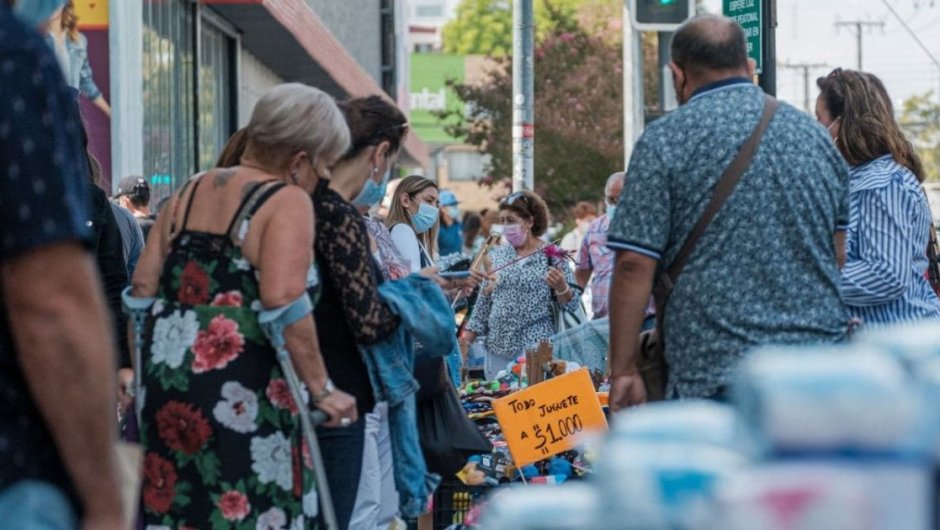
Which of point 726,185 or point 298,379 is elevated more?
point 726,185

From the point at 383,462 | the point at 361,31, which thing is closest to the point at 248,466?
the point at 383,462

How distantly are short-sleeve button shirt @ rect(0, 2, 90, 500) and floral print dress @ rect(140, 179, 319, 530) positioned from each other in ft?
6.57

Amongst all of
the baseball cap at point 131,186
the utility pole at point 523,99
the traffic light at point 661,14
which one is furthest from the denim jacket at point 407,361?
the utility pole at point 523,99

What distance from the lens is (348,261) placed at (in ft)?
16.4

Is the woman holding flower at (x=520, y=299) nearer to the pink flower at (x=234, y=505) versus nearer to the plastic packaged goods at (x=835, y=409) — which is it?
the pink flower at (x=234, y=505)

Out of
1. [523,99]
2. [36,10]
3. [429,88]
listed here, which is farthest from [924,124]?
[36,10]

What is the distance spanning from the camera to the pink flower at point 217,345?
4543 millimetres

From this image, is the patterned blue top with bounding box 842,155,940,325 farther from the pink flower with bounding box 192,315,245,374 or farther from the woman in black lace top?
the pink flower with bounding box 192,315,245,374

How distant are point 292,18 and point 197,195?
14171 millimetres

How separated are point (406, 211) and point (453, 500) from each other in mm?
2277

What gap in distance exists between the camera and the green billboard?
89.8 m

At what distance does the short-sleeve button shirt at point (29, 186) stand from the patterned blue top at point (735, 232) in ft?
7.14

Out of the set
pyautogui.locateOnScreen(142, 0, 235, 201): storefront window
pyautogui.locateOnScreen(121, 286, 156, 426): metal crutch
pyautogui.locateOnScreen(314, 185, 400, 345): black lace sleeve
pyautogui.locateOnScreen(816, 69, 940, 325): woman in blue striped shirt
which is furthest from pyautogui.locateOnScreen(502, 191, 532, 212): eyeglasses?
pyautogui.locateOnScreen(121, 286, 156, 426): metal crutch

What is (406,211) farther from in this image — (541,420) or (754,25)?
(541,420)
